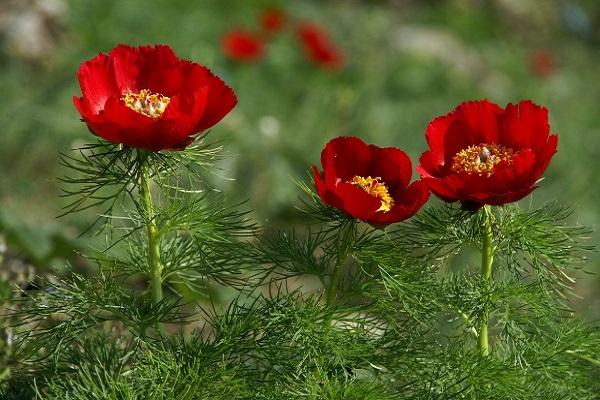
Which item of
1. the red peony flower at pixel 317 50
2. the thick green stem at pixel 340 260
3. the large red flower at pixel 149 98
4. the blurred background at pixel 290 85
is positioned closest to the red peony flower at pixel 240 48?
the blurred background at pixel 290 85

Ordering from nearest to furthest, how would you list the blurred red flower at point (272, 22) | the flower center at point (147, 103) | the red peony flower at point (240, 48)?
the flower center at point (147, 103)
the red peony flower at point (240, 48)
the blurred red flower at point (272, 22)

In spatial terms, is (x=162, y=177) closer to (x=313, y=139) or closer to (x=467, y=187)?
(x=467, y=187)

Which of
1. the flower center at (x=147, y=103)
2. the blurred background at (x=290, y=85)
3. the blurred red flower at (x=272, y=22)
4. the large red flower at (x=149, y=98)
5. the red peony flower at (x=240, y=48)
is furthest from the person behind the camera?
the blurred red flower at (x=272, y=22)

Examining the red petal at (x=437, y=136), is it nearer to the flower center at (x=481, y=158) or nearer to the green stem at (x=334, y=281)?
the flower center at (x=481, y=158)

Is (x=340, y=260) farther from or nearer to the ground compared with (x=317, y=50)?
nearer to the ground

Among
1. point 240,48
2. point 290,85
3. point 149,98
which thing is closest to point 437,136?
point 149,98

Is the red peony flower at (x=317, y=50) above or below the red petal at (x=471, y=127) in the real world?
above

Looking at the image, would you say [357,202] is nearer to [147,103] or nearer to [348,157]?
[348,157]

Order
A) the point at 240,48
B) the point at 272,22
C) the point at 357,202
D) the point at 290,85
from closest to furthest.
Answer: the point at 357,202 → the point at 240,48 → the point at 272,22 → the point at 290,85
